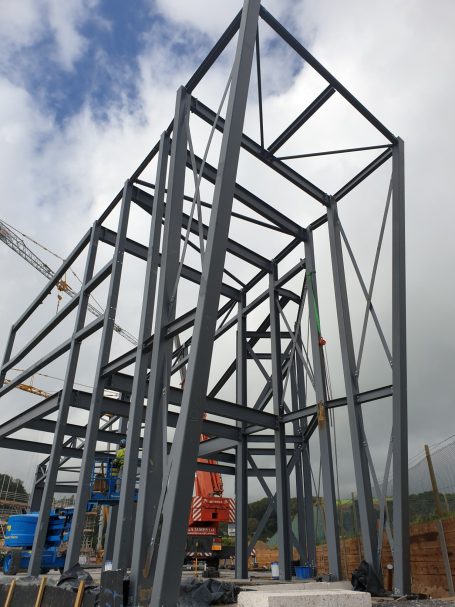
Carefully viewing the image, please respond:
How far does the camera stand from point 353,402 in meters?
10.8

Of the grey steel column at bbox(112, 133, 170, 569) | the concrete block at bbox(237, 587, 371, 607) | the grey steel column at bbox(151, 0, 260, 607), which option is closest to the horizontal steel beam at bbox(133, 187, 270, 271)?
the grey steel column at bbox(112, 133, 170, 569)

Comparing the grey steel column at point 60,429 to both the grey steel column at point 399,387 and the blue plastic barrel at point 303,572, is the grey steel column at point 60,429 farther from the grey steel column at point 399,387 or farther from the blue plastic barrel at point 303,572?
the grey steel column at point 399,387

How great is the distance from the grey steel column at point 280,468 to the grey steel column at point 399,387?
3.19 m

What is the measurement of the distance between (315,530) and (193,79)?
12.6 meters

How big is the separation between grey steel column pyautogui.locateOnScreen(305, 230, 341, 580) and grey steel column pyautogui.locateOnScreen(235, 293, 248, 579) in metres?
2.77

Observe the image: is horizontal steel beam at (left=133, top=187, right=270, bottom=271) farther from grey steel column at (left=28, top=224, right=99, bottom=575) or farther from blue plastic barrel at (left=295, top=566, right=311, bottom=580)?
blue plastic barrel at (left=295, top=566, right=311, bottom=580)

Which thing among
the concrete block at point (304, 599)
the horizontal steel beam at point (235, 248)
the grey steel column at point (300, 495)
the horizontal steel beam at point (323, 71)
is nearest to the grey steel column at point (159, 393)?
the concrete block at point (304, 599)

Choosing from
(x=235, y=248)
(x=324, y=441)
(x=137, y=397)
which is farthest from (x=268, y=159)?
(x=324, y=441)

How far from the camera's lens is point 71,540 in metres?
9.89

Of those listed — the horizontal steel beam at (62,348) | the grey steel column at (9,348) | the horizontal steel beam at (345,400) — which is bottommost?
the horizontal steel beam at (345,400)

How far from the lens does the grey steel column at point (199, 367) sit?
236 inches

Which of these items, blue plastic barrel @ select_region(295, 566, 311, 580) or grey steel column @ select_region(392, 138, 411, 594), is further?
blue plastic barrel @ select_region(295, 566, 311, 580)

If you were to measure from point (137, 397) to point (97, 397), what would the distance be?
2.55 m

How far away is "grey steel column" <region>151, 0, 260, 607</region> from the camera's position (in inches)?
236
